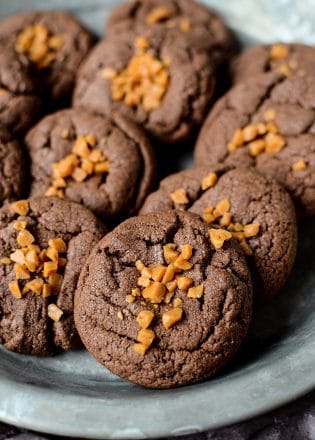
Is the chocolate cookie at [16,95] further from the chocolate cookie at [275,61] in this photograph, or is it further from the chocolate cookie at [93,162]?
the chocolate cookie at [275,61]

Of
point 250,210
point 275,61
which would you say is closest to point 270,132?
point 250,210

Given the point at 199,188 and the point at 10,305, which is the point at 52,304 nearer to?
the point at 10,305

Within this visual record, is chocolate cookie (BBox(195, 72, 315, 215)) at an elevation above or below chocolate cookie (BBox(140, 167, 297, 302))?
above

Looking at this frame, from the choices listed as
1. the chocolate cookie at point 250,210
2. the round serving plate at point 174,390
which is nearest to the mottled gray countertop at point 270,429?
the round serving plate at point 174,390

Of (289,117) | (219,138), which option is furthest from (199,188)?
(289,117)

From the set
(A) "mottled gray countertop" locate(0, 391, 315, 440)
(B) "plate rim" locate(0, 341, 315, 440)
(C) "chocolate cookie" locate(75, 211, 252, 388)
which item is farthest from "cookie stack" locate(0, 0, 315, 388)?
(A) "mottled gray countertop" locate(0, 391, 315, 440)

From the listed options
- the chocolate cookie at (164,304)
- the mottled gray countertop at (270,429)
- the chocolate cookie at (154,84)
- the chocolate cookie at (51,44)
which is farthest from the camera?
the chocolate cookie at (51,44)

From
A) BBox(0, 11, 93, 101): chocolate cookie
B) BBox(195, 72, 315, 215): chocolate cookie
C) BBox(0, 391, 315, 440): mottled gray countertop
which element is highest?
BBox(195, 72, 315, 215): chocolate cookie

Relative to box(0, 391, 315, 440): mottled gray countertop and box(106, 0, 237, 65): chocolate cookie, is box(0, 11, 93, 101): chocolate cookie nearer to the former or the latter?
box(106, 0, 237, 65): chocolate cookie
